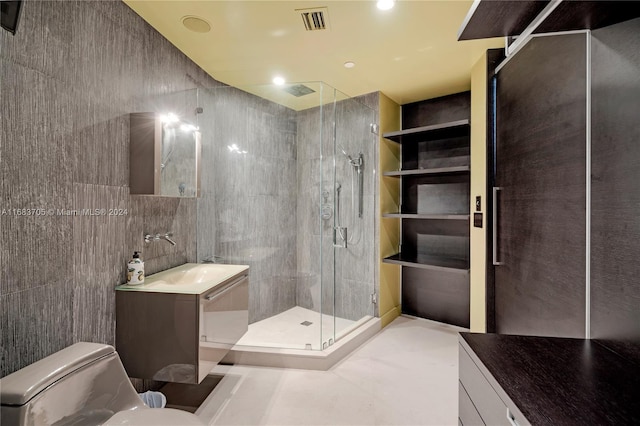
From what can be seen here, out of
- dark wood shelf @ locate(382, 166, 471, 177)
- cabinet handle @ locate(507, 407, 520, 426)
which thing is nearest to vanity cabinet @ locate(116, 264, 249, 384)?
cabinet handle @ locate(507, 407, 520, 426)

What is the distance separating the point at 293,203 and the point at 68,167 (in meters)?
1.94

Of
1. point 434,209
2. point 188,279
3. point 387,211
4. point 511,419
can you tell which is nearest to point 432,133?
point 434,209

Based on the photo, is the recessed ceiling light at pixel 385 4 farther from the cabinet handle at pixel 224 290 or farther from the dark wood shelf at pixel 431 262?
the dark wood shelf at pixel 431 262

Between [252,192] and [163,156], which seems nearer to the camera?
[163,156]

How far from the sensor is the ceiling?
186 centimetres

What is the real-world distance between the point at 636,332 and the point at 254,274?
2.70 m

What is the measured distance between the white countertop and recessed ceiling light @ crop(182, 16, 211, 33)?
1.68m

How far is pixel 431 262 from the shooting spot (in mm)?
3156

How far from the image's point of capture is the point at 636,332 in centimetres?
94

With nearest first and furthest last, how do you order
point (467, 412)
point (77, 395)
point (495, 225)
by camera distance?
1. point (467, 412)
2. point (77, 395)
3. point (495, 225)

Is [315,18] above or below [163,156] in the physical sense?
above

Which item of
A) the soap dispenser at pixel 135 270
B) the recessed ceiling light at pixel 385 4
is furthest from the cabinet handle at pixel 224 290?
the recessed ceiling light at pixel 385 4

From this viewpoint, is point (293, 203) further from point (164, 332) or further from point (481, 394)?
point (481, 394)

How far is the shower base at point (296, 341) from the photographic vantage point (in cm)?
251
